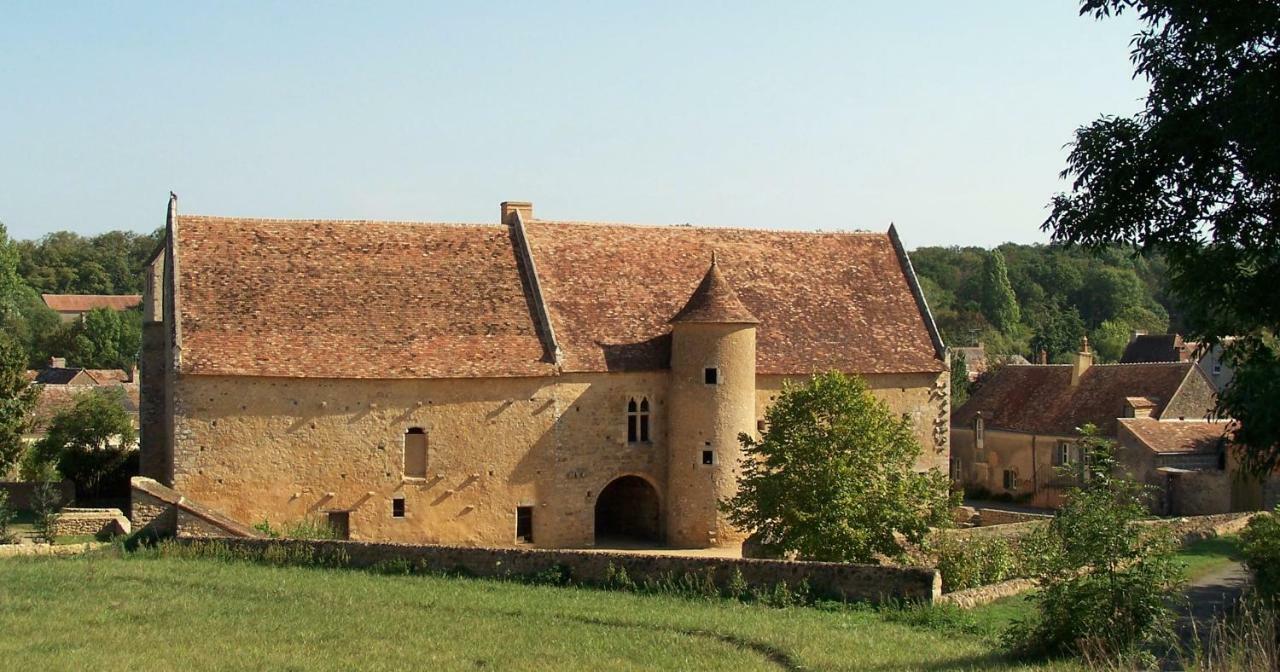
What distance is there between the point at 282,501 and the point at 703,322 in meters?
11.8

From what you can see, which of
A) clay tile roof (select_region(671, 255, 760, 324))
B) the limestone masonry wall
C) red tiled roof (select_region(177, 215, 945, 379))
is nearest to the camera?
the limestone masonry wall

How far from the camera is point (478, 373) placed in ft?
112

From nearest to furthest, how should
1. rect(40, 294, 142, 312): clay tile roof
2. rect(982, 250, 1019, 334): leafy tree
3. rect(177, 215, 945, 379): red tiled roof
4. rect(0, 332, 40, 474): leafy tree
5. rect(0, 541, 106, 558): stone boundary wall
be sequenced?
rect(0, 541, 106, 558): stone boundary wall → rect(177, 215, 945, 379): red tiled roof → rect(0, 332, 40, 474): leafy tree → rect(982, 250, 1019, 334): leafy tree → rect(40, 294, 142, 312): clay tile roof

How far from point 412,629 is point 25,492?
2312 centimetres

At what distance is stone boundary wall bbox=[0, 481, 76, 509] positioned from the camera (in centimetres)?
3750

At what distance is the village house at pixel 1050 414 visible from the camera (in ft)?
148

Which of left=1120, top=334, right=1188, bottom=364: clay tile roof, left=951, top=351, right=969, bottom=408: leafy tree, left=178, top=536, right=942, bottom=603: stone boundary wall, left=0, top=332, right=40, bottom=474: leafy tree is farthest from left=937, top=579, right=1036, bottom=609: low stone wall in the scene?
left=1120, top=334, right=1188, bottom=364: clay tile roof

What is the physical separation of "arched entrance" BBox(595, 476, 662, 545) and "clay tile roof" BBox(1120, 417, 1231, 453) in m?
16.3

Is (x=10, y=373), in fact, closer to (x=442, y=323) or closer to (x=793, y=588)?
(x=442, y=323)

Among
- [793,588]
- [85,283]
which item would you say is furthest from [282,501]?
[85,283]

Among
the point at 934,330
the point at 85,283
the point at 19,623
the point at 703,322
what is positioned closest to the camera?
the point at 19,623

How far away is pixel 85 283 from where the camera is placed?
131m

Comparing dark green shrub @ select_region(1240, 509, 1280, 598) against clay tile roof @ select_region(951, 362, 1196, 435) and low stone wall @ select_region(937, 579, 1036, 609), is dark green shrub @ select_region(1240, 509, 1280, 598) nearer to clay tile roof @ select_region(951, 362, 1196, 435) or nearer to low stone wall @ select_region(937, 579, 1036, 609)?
low stone wall @ select_region(937, 579, 1036, 609)

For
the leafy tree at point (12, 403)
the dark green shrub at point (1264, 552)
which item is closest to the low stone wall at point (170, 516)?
the leafy tree at point (12, 403)
